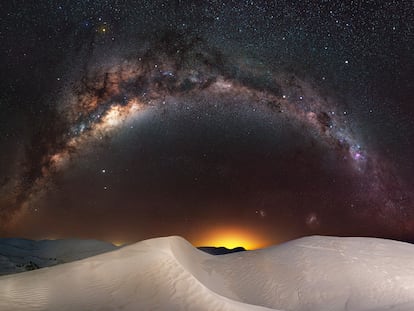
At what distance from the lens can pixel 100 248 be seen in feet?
51.8

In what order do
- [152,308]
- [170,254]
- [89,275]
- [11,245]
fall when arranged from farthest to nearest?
[11,245] → [170,254] → [89,275] → [152,308]

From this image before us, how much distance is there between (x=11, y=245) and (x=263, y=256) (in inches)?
445

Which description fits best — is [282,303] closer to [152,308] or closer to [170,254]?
[170,254]

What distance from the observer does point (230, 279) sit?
6.56 meters

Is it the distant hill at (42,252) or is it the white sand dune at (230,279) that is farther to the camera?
the distant hill at (42,252)

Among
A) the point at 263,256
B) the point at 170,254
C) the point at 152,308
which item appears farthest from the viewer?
the point at 263,256

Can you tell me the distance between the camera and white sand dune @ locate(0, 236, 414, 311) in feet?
16.1

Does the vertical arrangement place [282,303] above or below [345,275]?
below

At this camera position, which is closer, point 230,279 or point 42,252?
point 230,279

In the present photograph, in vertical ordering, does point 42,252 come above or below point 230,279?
above

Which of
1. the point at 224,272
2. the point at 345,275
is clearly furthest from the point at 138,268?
the point at 345,275

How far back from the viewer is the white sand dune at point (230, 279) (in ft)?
16.1

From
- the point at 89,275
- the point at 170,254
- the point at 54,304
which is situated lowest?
the point at 54,304

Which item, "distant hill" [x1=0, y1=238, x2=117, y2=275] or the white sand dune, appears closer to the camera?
the white sand dune
